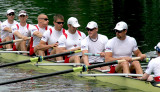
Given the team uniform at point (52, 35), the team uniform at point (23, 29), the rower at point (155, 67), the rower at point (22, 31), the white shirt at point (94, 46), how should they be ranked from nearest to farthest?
the rower at point (155, 67) → the white shirt at point (94, 46) → the team uniform at point (52, 35) → the rower at point (22, 31) → the team uniform at point (23, 29)

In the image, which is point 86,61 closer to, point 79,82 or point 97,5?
point 79,82

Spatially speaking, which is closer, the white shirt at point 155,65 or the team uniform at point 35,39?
the white shirt at point 155,65

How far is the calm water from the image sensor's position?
771 inches

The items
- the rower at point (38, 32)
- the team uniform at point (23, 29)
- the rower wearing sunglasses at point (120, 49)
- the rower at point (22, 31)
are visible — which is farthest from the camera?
the team uniform at point (23, 29)

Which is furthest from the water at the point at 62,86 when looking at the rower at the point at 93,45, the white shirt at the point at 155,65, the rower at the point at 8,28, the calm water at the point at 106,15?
the rower at the point at 8,28

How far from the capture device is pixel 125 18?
31062mm

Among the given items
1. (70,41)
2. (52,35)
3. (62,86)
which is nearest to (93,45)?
(70,41)

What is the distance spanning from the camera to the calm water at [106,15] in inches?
771

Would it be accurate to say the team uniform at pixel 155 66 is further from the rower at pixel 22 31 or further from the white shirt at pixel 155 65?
the rower at pixel 22 31

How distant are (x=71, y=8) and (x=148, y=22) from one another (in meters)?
10.8

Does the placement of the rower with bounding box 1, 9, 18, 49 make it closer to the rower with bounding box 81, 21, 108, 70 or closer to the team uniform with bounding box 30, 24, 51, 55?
the team uniform with bounding box 30, 24, 51, 55

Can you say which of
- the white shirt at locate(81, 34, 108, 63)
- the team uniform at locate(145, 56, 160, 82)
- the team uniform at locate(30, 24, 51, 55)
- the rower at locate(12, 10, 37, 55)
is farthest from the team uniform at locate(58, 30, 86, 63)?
the team uniform at locate(145, 56, 160, 82)

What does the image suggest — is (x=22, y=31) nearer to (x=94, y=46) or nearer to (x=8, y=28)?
(x=8, y=28)

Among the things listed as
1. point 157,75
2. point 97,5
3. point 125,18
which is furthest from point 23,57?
point 97,5
